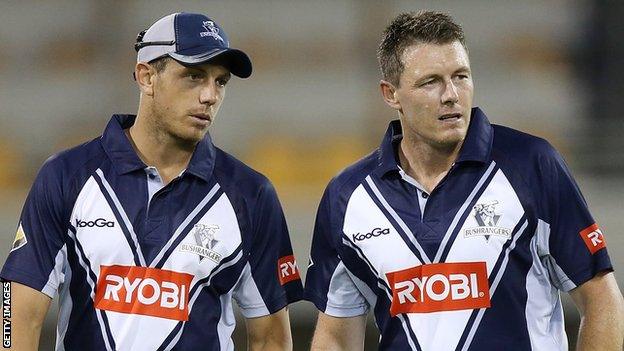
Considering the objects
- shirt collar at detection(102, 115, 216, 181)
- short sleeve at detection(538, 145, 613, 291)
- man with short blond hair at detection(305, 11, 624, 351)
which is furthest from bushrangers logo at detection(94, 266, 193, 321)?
short sleeve at detection(538, 145, 613, 291)

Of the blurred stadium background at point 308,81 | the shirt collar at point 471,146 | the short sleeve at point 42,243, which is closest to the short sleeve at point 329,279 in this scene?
the shirt collar at point 471,146

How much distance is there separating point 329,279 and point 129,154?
1.82 feet

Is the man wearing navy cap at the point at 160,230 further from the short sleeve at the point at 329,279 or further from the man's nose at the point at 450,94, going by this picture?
the man's nose at the point at 450,94

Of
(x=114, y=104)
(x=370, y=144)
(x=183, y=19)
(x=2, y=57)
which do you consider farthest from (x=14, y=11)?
(x=183, y=19)

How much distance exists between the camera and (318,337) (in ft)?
10.3

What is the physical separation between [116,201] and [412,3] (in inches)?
129

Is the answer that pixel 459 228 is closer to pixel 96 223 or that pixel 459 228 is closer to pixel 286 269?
pixel 286 269

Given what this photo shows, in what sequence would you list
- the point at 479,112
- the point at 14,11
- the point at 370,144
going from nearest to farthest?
the point at 479,112 < the point at 370,144 < the point at 14,11

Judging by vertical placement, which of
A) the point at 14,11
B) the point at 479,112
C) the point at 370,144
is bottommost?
the point at 370,144

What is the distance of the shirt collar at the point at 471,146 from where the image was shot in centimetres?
296

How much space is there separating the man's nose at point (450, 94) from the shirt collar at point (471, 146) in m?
0.13

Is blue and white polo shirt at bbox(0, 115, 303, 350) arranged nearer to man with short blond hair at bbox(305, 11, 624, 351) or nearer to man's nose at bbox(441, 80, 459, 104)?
man with short blond hair at bbox(305, 11, 624, 351)

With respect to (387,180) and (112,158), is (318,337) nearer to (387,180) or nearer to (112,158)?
(387,180)

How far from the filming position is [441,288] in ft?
9.43
